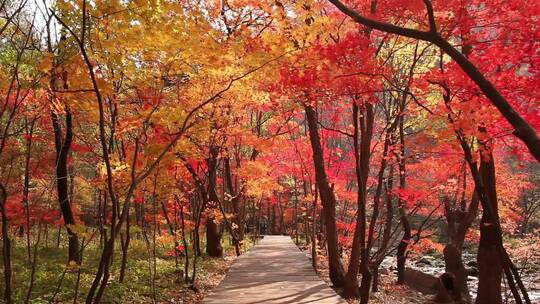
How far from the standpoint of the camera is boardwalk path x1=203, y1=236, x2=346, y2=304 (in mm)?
8500

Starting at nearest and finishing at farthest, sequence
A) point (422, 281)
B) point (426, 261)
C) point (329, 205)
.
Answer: point (329, 205) < point (422, 281) < point (426, 261)

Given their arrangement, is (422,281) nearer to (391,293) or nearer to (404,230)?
(404,230)

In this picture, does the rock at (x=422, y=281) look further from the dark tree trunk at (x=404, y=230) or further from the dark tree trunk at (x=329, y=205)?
the dark tree trunk at (x=329, y=205)

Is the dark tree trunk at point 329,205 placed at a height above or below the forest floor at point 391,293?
above

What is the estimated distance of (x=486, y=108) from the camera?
6.59 meters

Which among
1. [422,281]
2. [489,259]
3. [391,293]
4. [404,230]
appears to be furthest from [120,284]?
[422,281]

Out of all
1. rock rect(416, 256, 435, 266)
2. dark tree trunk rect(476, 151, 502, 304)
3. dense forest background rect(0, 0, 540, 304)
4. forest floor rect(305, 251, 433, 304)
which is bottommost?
rock rect(416, 256, 435, 266)

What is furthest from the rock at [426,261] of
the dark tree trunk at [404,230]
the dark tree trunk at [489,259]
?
the dark tree trunk at [489,259]

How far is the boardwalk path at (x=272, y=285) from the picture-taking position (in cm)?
850

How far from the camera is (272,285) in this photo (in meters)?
10.1

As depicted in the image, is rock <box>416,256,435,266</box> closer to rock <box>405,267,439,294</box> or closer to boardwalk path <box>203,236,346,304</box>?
rock <box>405,267,439,294</box>

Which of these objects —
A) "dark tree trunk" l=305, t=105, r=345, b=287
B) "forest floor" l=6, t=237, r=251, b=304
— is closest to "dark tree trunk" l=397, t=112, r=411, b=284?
"dark tree trunk" l=305, t=105, r=345, b=287

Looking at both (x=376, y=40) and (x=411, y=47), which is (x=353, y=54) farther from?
(x=411, y=47)

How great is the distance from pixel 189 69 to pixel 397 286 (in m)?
12.5
